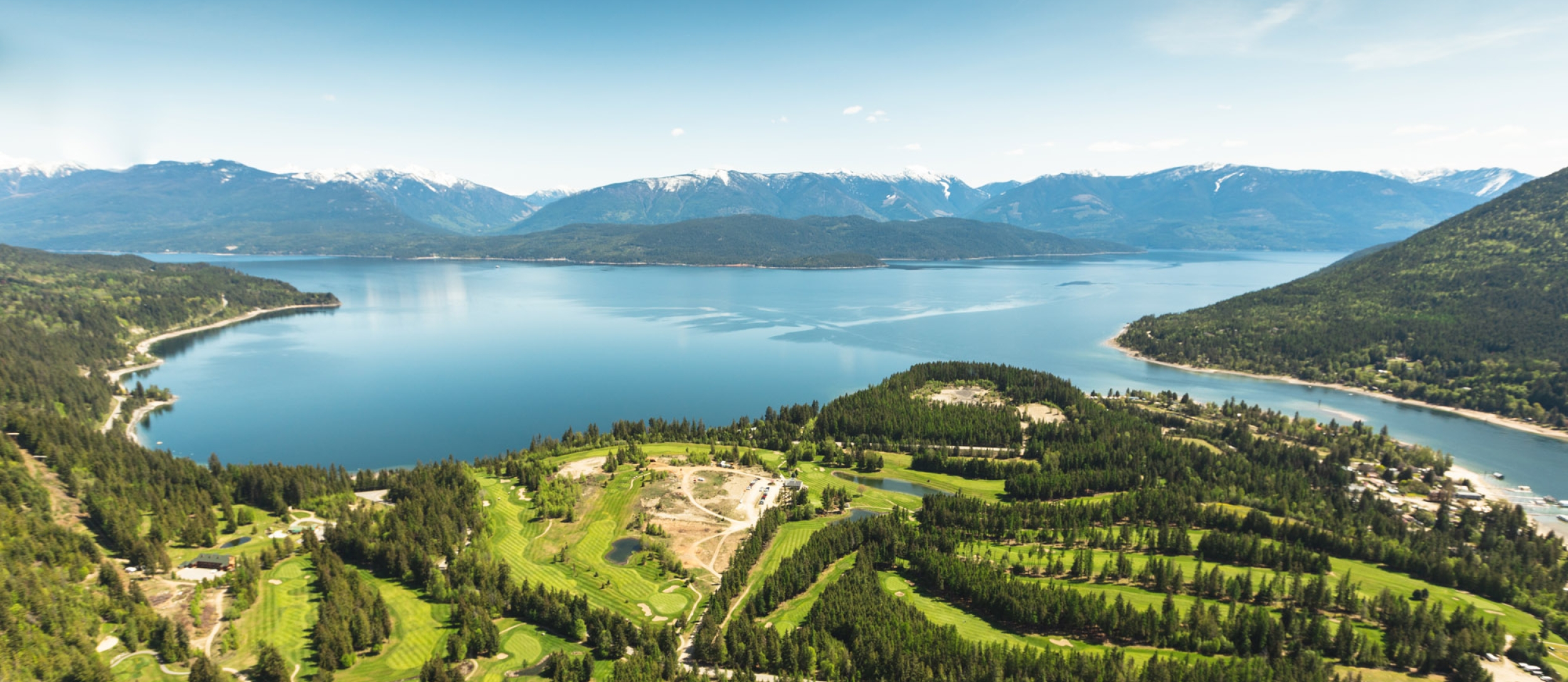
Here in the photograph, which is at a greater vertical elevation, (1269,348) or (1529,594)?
(1269,348)

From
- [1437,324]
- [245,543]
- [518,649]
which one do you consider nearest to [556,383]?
[245,543]

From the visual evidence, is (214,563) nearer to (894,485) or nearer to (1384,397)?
(894,485)

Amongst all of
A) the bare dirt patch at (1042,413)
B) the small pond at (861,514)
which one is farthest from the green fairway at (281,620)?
the bare dirt patch at (1042,413)

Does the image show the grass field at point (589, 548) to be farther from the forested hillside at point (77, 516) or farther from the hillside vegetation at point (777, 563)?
the forested hillside at point (77, 516)

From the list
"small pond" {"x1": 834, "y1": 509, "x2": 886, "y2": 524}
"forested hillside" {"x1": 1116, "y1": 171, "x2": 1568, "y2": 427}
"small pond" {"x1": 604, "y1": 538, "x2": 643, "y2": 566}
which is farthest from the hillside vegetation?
"forested hillside" {"x1": 1116, "y1": 171, "x2": 1568, "y2": 427}

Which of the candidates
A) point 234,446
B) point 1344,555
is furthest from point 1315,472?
point 234,446

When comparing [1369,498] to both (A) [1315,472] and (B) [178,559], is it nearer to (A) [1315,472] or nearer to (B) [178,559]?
(A) [1315,472]
